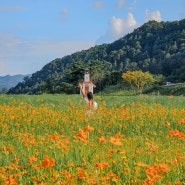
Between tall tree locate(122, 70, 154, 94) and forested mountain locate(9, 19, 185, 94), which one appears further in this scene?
forested mountain locate(9, 19, 185, 94)

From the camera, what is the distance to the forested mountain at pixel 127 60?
8100cm

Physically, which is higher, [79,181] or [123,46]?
[123,46]

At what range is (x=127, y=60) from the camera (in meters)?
118

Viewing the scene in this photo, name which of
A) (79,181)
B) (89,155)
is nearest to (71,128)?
(89,155)

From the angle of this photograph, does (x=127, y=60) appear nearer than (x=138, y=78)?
No

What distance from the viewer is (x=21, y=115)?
427 inches

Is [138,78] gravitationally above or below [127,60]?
below

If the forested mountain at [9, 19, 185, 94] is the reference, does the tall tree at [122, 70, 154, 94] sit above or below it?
below

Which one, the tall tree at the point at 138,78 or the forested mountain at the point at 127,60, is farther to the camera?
the forested mountain at the point at 127,60

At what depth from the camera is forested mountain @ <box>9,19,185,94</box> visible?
81.0 metres

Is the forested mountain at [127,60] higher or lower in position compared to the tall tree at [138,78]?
higher

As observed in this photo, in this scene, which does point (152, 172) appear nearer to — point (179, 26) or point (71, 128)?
point (71, 128)

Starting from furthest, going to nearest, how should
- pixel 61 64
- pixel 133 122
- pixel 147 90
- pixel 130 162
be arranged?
pixel 61 64
pixel 147 90
pixel 133 122
pixel 130 162

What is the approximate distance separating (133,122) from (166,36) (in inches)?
4782
